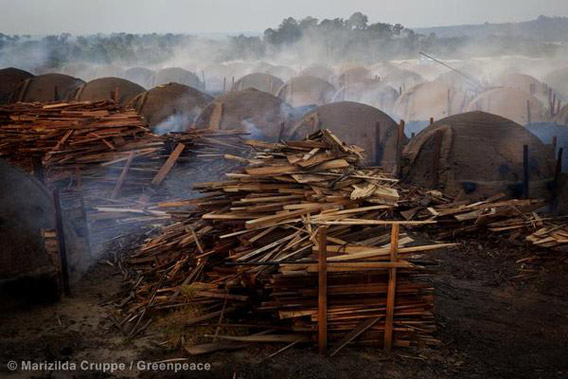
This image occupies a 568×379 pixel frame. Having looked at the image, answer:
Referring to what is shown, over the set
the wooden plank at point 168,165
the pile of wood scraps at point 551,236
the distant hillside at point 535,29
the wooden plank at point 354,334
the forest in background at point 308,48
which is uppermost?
the distant hillside at point 535,29

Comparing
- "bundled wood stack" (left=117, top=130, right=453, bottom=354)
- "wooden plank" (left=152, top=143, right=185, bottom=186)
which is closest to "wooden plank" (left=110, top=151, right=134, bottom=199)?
"wooden plank" (left=152, top=143, right=185, bottom=186)

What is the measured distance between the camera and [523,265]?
11.0 meters

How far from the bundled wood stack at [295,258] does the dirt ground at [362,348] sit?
0.34m

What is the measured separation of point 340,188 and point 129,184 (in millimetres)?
8192

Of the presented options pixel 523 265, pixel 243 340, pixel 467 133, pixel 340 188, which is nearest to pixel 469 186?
pixel 467 133

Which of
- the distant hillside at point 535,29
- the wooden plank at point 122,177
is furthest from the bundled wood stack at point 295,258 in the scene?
the distant hillside at point 535,29

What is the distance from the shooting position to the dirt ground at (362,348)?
21.0 feet

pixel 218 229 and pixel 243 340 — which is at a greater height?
pixel 218 229

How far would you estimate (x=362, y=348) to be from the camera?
684cm

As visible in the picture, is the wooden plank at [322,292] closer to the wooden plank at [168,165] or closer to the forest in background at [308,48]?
the wooden plank at [168,165]

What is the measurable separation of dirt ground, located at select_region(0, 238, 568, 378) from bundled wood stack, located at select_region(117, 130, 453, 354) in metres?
0.34

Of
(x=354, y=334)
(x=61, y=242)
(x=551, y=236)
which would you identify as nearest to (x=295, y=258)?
(x=354, y=334)

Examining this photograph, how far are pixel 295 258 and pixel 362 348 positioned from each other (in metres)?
1.56

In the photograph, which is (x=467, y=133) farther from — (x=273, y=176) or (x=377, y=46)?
(x=377, y=46)
